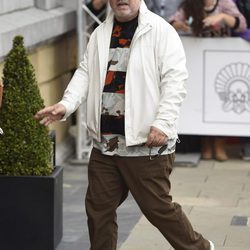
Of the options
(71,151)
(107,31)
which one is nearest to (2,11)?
(71,151)

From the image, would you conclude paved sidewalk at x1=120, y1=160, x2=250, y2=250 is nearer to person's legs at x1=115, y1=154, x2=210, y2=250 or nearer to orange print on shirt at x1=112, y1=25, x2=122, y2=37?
person's legs at x1=115, y1=154, x2=210, y2=250

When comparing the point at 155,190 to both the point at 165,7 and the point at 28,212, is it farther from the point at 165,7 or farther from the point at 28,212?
the point at 165,7

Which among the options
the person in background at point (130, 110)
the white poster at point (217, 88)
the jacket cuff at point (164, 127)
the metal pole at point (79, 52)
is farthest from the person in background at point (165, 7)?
the jacket cuff at point (164, 127)

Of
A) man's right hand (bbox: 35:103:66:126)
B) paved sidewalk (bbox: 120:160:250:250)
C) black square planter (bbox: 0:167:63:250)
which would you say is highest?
man's right hand (bbox: 35:103:66:126)

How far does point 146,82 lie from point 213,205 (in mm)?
Answer: 3040

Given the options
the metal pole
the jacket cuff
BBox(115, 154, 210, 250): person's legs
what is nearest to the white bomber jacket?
the jacket cuff

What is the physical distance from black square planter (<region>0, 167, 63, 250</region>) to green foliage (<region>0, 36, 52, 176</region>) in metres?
0.10

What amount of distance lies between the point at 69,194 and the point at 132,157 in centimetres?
330

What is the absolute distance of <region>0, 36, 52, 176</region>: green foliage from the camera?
6.68 meters

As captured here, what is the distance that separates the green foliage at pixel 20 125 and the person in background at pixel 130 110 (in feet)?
2.63

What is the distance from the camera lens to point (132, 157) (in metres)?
5.86

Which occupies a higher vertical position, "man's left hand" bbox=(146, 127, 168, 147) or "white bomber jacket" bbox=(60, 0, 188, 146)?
"white bomber jacket" bbox=(60, 0, 188, 146)

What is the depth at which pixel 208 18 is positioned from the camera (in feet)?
34.4

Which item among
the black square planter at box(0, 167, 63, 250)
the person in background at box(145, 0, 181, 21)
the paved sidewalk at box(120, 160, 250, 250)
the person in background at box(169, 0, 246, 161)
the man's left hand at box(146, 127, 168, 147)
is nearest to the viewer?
the man's left hand at box(146, 127, 168, 147)
